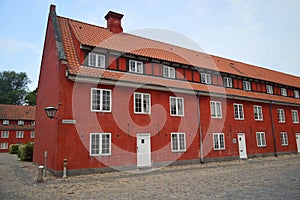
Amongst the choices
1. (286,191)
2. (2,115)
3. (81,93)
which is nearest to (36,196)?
(81,93)

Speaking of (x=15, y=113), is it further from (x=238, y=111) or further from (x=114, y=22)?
(x=238, y=111)

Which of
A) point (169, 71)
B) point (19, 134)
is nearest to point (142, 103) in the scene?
point (169, 71)

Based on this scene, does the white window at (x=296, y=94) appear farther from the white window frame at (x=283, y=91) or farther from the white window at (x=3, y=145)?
the white window at (x=3, y=145)

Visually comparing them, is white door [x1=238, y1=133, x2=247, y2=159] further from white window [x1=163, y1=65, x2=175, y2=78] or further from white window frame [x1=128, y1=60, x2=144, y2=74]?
white window frame [x1=128, y1=60, x2=144, y2=74]

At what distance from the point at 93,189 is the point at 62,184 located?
1944 millimetres

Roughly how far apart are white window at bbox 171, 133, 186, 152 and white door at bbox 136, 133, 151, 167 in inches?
81.4

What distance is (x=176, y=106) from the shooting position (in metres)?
16.9

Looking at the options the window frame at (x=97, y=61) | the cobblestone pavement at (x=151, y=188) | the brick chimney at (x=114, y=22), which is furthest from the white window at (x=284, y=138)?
the window frame at (x=97, y=61)

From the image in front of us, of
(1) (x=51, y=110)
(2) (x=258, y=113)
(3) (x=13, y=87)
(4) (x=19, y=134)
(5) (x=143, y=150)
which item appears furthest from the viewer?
(3) (x=13, y=87)

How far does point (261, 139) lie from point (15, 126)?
41.0 metres

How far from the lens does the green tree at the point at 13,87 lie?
194ft

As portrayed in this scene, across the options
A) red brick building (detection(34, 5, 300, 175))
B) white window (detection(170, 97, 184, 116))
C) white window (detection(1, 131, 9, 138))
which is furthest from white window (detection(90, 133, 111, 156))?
white window (detection(1, 131, 9, 138))

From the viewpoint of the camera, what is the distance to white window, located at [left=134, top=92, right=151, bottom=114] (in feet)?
49.4

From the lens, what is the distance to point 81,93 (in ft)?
42.9
